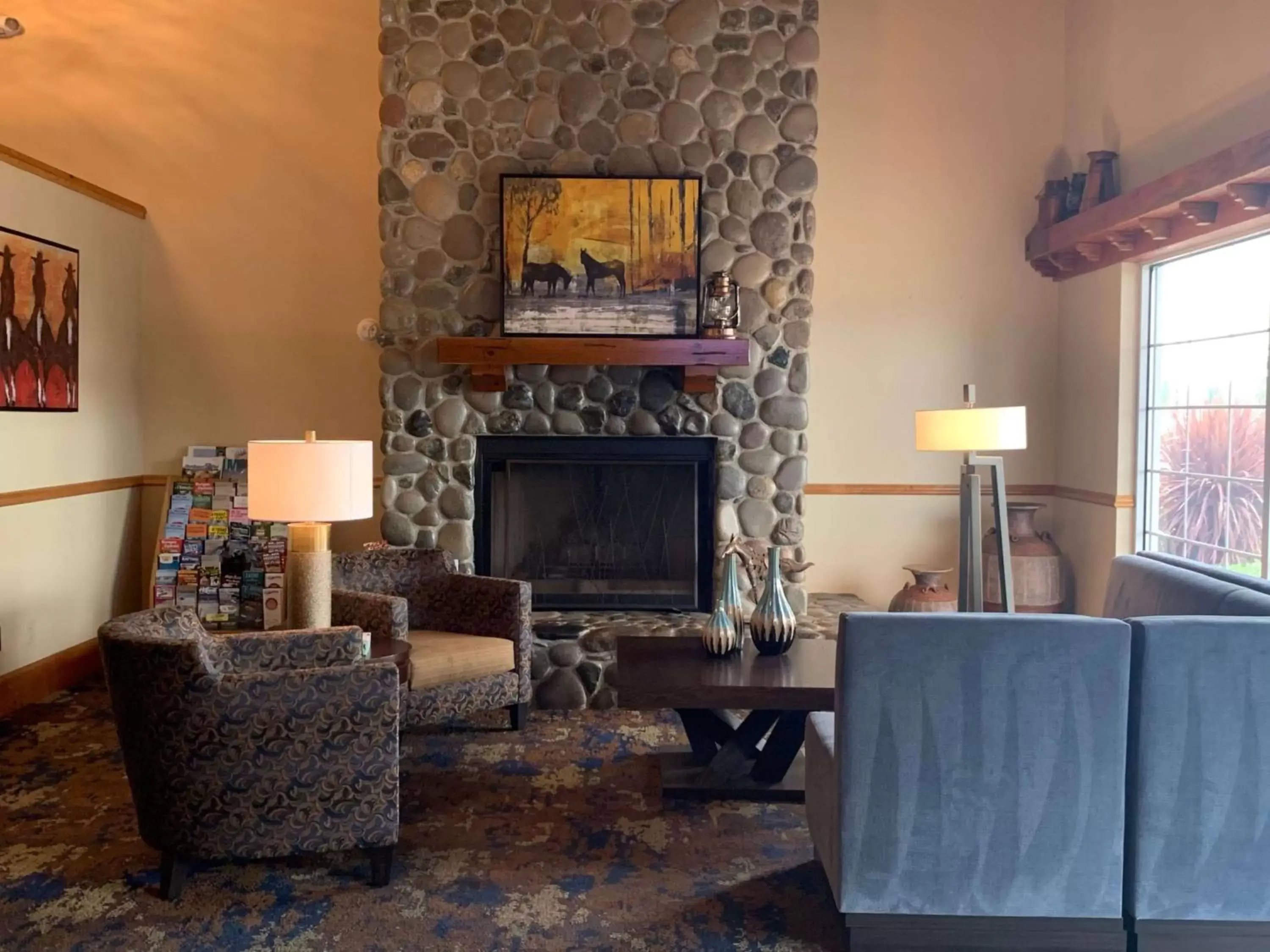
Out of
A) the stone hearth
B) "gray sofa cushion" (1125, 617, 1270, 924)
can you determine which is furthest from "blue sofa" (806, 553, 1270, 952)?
the stone hearth

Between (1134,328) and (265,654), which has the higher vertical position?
(1134,328)

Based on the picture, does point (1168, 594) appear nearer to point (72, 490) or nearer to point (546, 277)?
point (546, 277)

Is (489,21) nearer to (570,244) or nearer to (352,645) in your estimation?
(570,244)

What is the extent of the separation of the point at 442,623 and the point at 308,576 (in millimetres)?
1241

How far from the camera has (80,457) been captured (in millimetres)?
5188

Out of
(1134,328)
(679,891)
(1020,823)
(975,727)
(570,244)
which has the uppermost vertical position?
(570,244)

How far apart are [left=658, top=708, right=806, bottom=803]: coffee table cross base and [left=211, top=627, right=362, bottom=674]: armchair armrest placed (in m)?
1.20

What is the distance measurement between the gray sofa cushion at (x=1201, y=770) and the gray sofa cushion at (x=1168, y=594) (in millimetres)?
353

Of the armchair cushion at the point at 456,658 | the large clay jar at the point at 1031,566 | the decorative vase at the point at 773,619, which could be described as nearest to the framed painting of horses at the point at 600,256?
the armchair cushion at the point at 456,658

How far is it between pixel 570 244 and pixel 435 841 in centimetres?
282

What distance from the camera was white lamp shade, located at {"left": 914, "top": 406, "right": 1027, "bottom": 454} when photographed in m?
3.90

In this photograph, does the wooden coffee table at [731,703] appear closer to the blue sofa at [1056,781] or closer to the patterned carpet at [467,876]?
the patterned carpet at [467,876]

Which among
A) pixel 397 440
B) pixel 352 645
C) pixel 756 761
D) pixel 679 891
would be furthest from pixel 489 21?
pixel 679 891

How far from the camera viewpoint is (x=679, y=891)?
2984 mm
